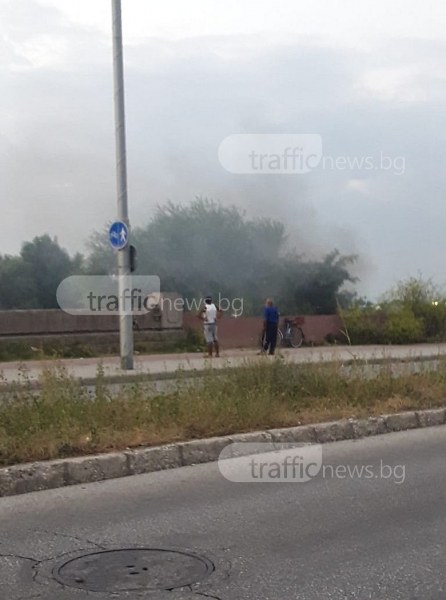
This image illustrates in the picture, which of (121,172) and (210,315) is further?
(210,315)

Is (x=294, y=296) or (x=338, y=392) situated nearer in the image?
(x=338, y=392)

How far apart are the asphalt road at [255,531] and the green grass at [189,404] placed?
61 cm

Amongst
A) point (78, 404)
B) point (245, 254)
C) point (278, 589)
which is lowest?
point (278, 589)

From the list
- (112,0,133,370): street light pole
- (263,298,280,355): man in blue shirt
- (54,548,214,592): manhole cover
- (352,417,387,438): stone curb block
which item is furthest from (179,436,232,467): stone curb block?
(263,298,280,355): man in blue shirt

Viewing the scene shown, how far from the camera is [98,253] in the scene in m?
38.4

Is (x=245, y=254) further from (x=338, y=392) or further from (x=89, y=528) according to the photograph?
(x=89, y=528)

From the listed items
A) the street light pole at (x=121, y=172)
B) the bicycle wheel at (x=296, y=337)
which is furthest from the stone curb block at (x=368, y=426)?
the bicycle wheel at (x=296, y=337)

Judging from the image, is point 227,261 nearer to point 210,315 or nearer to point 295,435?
point 210,315

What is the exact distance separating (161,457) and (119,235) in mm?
10323

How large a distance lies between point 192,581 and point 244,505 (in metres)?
1.76

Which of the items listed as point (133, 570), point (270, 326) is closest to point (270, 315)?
point (270, 326)

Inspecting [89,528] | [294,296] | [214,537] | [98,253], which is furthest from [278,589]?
[98,253]

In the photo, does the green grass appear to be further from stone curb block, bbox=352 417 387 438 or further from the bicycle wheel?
the bicycle wheel

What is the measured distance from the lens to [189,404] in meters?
9.16
